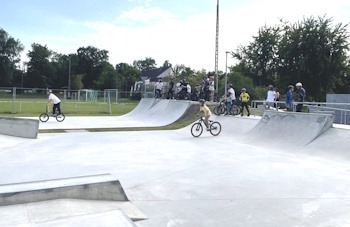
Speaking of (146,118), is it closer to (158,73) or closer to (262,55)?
(262,55)

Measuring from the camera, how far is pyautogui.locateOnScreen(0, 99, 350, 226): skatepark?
4781 millimetres

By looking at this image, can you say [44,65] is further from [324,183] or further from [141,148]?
[324,183]

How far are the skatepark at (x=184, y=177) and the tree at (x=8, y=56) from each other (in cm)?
8182

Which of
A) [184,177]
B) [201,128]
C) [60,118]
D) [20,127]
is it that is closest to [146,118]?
[60,118]

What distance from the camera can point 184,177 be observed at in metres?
7.32

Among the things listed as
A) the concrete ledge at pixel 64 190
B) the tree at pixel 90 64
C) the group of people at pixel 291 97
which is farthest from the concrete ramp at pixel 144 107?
the tree at pixel 90 64

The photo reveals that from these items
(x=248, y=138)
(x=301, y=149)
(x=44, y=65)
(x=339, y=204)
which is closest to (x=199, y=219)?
(x=339, y=204)

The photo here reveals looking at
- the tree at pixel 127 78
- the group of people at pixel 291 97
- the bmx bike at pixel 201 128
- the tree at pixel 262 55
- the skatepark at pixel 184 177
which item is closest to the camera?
the skatepark at pixel 184 177

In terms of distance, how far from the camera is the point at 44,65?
9269 centimetres

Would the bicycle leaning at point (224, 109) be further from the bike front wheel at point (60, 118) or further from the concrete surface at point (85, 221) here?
the concrete surface at point (85, 221)

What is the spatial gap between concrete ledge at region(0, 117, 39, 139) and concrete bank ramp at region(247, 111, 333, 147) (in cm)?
835

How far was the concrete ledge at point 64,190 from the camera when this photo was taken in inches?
189

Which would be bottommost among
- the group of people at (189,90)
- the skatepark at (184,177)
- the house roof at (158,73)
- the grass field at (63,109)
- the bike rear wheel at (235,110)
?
the skatepark at (184,177)

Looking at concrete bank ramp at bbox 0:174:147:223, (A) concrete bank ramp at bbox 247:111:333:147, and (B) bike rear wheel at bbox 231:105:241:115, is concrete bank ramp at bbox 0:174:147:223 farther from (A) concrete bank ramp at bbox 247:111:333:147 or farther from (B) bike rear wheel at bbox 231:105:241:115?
(B) bike rear wheel at bbox 231:105:241:115
